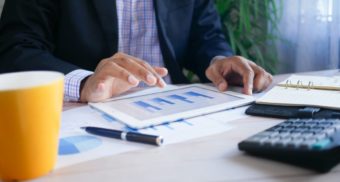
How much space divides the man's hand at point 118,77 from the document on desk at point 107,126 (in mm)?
55

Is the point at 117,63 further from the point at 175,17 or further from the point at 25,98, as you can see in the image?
the point at 175,17

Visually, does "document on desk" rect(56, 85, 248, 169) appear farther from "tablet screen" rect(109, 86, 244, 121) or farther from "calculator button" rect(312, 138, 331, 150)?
"calculator button" rect(312, 138, 331, 150)

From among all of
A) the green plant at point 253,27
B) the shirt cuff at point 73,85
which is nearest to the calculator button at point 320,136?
the shirt cuff at point 73,85

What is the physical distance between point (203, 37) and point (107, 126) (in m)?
0.70

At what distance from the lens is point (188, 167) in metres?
0.47

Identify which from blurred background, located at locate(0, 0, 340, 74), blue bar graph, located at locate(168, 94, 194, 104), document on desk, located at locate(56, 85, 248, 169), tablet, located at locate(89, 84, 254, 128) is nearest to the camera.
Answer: document on desk, located at locate(56, 85, 248, 169)

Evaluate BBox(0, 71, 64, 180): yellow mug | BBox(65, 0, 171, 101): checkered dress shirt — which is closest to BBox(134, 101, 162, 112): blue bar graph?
BBox(0, 71, 64, 180): yellow mug

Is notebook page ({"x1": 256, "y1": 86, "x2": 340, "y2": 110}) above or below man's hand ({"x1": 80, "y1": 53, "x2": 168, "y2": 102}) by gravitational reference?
below

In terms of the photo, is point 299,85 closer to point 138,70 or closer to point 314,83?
point 314,83

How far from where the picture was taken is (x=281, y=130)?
0.52 m

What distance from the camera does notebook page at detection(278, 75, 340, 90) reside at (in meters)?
0.80

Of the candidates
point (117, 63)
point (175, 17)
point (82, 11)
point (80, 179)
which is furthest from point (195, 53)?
point (80, 179)

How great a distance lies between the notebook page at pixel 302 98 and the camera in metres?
0.68

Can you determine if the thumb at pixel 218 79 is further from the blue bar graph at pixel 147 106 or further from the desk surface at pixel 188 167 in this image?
the desk surface at pixel 188 167
